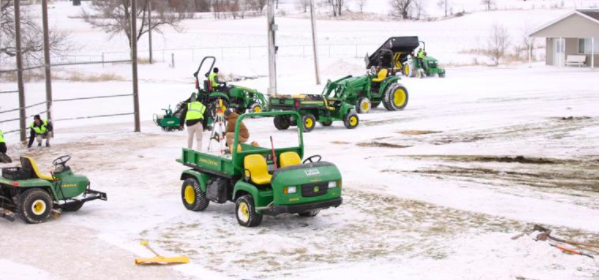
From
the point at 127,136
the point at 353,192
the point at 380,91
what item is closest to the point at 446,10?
the point at 380,91

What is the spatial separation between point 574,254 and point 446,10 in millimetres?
97527

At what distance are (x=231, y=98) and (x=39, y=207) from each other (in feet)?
48.0

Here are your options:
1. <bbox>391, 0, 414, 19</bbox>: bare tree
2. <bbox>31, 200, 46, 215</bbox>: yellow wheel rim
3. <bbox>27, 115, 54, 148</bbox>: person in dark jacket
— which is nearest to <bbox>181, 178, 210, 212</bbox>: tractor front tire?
<bbox>31, 200, 46, 215</bbox>: yellow wheel rim

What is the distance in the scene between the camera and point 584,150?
19.2m

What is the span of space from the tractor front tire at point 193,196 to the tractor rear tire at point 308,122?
1020cm

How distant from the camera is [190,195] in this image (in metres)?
13.7

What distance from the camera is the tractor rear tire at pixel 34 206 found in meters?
12.4

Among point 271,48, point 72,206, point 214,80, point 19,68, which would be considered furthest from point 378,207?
point 271,48

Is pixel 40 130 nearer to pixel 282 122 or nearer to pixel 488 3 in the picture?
pixel 282 122

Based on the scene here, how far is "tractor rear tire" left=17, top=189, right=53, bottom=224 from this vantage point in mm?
12422

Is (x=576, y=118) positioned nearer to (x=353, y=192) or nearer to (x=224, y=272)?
(x=353, y=192)

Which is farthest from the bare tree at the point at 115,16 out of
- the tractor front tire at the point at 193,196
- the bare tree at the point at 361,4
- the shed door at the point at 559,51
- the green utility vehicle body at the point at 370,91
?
the bare tree at the point at 361,4

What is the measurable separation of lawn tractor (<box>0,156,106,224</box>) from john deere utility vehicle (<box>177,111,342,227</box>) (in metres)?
1.83

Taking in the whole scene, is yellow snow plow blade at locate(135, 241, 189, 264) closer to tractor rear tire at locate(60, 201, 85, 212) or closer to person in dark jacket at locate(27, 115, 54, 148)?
tractor rear tire at locate(60, 201, 85, 212)
